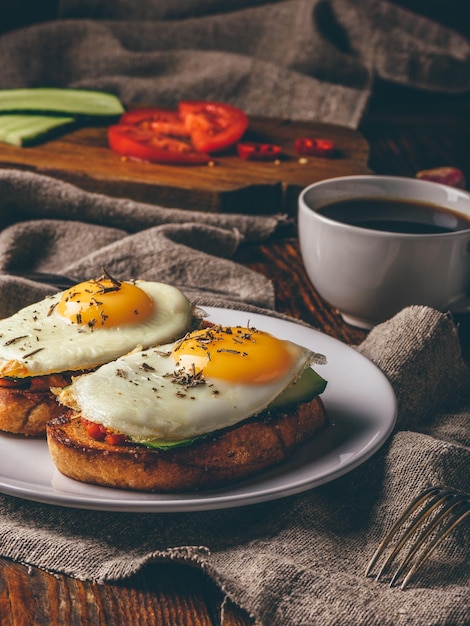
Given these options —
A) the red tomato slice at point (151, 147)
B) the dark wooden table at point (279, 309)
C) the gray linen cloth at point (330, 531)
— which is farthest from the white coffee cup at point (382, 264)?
the red tomato slice at point (151, 147)

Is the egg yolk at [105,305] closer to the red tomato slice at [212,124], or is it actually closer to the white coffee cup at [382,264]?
the white coffee cup at [382,264]

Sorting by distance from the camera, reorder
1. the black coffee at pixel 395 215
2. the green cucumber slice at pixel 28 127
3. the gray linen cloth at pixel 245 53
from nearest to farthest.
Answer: the black coffee at pixel 395 215 → the green cucumber slice at pixel 28 127 → the gray linen cloth at pixel 245 53

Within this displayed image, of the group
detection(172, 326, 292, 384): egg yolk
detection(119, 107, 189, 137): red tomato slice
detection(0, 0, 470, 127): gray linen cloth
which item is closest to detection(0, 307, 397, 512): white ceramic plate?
detection(172, 326, 292, 384): egg yolk

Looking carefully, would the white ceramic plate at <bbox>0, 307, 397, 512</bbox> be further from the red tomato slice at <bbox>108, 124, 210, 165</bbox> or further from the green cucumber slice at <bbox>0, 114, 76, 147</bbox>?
the green cucumber slice at <bbox>0, 114, 76, 147</bbox>

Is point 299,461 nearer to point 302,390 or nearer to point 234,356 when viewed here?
point 302,390

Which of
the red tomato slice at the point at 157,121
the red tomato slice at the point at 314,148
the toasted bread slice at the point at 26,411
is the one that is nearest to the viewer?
the toasted bread slice at the point at 26,411

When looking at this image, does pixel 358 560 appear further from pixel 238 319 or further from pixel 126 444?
pixel 238 319

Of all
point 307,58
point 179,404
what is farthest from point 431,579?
point 307,58
